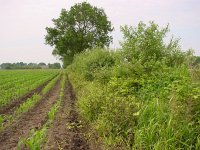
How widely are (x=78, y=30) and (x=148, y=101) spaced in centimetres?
4035

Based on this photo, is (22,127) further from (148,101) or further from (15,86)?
(15,86)

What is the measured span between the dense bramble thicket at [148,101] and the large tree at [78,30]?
33983 mm

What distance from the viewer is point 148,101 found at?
8711 millimetres

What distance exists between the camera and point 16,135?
9.71 m

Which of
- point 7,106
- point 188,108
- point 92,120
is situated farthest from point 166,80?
point 7,106

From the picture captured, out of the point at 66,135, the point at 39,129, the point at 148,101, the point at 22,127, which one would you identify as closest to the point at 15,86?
the point at 22,127

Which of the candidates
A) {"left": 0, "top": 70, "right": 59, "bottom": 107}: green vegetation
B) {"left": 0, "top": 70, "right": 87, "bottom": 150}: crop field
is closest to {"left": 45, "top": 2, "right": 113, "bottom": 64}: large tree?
{"left": 0, "top": 70, "right": 59, "bottom": 107}: green vegetation

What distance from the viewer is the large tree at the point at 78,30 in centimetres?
4775

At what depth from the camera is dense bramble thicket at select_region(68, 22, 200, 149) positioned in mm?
6480

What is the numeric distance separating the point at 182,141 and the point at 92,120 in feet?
13.8

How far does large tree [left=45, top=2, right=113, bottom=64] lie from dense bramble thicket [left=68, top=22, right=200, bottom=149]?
1338 inches

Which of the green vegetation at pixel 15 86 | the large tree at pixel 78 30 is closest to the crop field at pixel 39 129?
the green vegetation at pixel 15 86

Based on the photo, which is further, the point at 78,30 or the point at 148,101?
the point at 78,30

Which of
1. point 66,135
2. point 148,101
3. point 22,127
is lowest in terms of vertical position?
point 22,127
